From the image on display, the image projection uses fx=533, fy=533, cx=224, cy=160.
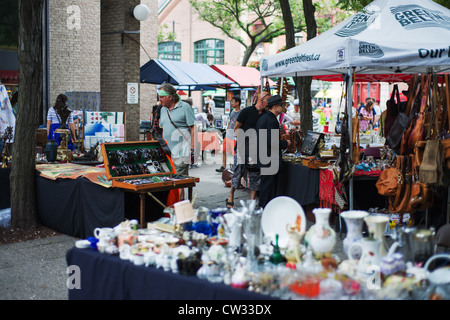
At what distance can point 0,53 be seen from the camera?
1322 cm

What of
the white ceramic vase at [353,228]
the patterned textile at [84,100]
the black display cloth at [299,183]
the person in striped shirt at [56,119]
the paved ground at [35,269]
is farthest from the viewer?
the patterned textile at [84,100]

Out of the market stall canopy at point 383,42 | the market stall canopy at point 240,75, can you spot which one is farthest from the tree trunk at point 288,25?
the market stall canopy at point 240,75

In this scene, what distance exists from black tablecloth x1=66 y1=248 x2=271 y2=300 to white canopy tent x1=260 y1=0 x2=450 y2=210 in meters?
3.85

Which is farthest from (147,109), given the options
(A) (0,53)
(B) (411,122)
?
(B) (411,122)

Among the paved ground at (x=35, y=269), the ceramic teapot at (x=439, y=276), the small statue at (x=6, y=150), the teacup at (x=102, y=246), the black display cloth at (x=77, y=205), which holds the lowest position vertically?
the paved ground at (x=35, y=269)

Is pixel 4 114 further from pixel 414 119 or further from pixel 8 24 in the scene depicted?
pixel 414 119

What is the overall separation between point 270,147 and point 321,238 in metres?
4.05

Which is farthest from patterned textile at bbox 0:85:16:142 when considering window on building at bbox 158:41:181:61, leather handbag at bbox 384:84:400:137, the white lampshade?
window on building at bbox 158:41:181:61

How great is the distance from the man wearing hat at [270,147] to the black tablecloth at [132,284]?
12.7 feet

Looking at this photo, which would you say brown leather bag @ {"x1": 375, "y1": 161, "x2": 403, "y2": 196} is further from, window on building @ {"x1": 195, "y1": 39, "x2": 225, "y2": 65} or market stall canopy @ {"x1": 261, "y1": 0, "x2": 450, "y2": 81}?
window on building @ {"x1": 195, "y1": 39, "x2": 225, "y2": 65}

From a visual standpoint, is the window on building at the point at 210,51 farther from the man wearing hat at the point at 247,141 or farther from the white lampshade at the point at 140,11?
the man wearing hat at the point at 247,141

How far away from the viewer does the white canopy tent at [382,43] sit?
20.8ft

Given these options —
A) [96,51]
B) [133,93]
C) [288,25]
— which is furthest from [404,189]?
[96,51]

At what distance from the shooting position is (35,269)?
18.4 ft
